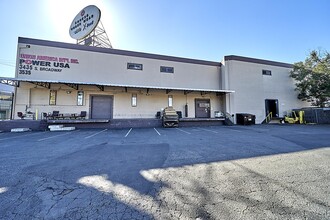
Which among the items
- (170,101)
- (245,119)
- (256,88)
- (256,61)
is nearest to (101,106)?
(170,101)

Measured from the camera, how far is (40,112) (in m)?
11.7

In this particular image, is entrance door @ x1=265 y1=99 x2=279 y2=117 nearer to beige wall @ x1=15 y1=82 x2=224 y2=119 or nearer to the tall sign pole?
beige wall @ x1=15 y1=82 x2=224 y2=119

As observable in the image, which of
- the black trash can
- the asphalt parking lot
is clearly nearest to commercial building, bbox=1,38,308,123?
the black trash can

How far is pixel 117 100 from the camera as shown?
13.5 metres

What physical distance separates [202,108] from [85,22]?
14305 millimetres

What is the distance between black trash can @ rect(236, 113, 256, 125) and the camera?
45.6ft

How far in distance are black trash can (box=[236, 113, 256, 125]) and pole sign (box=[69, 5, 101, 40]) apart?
16031 mm

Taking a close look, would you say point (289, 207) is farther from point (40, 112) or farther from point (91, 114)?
point (40, 112)

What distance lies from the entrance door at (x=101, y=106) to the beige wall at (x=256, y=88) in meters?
12.1

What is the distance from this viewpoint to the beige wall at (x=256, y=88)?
49.8ft

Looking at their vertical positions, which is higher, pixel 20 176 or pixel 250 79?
pixel 250 79

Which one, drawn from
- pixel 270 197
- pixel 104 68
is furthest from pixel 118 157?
pixel 104 68

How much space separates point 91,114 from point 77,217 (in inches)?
498

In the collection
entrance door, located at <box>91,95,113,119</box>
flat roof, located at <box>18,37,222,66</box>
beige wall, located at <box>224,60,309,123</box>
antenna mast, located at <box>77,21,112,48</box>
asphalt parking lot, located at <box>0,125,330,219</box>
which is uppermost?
antenna mast, located at <box>77,21,112,48</box>
